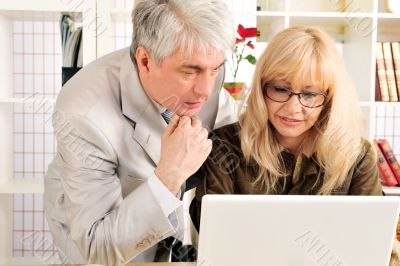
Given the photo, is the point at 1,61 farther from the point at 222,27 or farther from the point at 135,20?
the point at 222,27

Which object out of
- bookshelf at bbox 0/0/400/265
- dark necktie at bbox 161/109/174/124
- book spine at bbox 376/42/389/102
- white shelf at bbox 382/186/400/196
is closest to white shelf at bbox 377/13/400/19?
bookshelf at bbox 0/0/400/265

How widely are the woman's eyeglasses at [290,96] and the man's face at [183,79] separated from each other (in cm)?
26

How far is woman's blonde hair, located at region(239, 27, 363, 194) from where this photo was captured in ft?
5.21

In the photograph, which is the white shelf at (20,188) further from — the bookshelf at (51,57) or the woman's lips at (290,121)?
the woman's lips at (290,121)

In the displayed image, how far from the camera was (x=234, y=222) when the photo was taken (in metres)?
1.04

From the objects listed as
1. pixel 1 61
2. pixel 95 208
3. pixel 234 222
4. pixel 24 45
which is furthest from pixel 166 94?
pixel 24 45

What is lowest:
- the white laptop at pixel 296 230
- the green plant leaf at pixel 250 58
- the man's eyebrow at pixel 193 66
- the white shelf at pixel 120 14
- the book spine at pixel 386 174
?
the book spine at pixel 386 174

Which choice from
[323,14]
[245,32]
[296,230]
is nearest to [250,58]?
[245,32]

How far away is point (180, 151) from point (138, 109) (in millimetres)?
214

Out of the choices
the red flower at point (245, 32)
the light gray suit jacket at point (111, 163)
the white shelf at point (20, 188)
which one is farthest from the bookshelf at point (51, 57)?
the light gray suit jacket at point (111, 163)

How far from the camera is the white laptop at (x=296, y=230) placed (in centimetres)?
102

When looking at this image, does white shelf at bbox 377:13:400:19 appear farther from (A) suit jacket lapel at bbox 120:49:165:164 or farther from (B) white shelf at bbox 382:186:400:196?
(A) suit jacket lapel at bbox 120:49:165:164

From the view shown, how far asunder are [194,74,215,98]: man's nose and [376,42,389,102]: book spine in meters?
1.52

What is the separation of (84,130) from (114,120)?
0.28 feet
